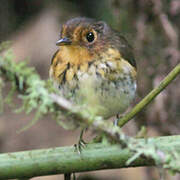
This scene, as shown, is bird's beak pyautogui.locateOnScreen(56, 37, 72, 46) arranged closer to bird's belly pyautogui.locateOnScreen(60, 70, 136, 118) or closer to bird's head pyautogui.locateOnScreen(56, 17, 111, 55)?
bird's head pyautogui.locateOnScreen(56, 17, 111, 55)

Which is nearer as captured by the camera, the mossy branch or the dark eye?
the mossy branch

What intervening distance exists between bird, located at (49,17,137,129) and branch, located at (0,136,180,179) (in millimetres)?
693

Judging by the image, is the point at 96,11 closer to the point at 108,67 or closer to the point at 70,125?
the point at 108,67

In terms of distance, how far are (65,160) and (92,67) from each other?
0.91m

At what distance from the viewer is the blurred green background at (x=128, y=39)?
3.41 m

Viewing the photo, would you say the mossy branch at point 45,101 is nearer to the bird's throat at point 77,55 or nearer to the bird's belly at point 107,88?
the bird's belly at point 107,88

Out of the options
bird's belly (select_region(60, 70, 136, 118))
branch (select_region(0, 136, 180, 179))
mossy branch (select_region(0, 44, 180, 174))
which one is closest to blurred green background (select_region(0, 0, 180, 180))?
bird's belly (select_region(60, 70, 136, 118))

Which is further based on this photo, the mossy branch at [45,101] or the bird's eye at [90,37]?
the bird's eye at [90,37]

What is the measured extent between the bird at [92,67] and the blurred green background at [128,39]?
1.59 ft

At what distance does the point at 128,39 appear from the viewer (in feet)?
11.7

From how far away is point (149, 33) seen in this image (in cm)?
353

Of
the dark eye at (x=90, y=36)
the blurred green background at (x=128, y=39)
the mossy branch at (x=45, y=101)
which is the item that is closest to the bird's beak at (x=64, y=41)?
the dark eye at (x=90, y=36)

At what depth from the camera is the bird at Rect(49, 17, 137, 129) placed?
2.11 m

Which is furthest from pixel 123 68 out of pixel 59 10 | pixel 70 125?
pixel 59 10
